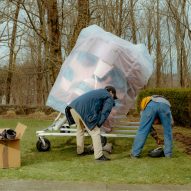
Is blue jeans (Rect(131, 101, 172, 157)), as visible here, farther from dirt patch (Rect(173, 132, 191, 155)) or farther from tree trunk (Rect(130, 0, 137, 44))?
tree trunk (Rect(130, 0, 137, 44))

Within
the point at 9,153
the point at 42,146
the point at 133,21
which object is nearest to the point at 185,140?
the point at 42,146

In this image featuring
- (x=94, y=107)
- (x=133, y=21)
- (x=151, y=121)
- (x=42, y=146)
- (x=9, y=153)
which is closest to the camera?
(x=9, y=153)

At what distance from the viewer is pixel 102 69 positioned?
10.9 m

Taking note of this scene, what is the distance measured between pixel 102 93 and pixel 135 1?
16.0 m

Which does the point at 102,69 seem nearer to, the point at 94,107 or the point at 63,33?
the point at 94,107

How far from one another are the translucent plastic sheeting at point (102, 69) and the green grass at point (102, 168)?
1.30 m

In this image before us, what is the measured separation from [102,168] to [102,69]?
293 cm

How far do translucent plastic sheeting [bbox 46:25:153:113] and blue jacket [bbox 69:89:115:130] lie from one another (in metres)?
1.16

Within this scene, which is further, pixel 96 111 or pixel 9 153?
pixel 96 111

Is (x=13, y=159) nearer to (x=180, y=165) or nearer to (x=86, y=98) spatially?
(x=86, y=98)

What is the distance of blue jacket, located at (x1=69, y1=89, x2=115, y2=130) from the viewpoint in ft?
31.2

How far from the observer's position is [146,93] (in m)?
21.6

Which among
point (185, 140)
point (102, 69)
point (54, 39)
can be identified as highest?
point (54, 39)

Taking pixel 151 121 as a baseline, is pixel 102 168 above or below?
below
